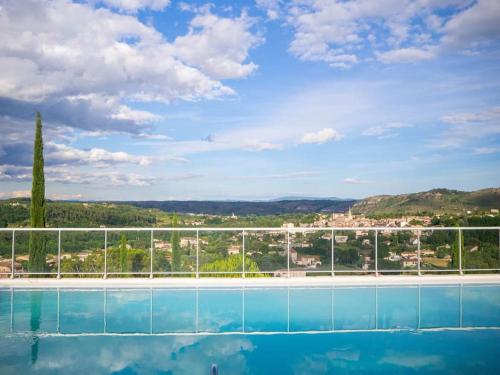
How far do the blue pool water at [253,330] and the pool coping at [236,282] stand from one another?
383mm

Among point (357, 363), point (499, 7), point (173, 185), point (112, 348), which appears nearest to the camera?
point (357, 363)

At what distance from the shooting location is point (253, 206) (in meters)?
32.3

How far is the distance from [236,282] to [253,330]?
331 centimetres

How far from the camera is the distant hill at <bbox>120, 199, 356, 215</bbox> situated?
97.7ft

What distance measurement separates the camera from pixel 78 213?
19656 mm

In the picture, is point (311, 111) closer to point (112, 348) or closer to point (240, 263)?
point (240, 263)

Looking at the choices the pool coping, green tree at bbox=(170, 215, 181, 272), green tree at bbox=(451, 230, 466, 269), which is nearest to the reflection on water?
the pool coping

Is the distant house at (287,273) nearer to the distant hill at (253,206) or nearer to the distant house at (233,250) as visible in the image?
the distant house at (233,250)

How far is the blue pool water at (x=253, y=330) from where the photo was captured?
17.9 feet

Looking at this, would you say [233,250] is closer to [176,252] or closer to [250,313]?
[176,252]

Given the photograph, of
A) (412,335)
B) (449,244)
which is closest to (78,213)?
(449,244)

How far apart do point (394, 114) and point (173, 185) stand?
499 inches

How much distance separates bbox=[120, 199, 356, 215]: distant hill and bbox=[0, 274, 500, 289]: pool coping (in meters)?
18.0

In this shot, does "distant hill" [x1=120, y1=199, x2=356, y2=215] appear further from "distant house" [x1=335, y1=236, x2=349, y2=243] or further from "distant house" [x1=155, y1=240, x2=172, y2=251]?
"distant house" [x1=335, y1=236, x2=349, y2=243]
